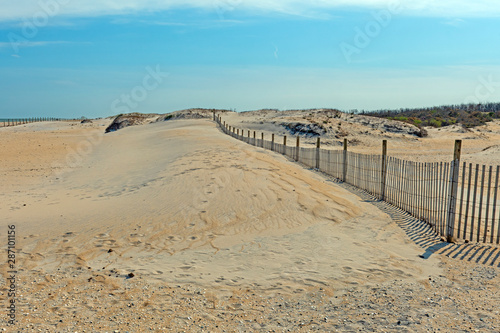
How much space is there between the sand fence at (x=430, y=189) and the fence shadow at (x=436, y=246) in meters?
0.19

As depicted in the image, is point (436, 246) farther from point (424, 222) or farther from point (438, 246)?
point (424, 222)

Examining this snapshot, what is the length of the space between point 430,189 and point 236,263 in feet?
16.4

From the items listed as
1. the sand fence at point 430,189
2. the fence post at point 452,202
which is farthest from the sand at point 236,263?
the sand fence at point 430,189

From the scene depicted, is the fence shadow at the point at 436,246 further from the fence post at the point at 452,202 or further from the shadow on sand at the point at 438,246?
the fence post at the point at 452,202

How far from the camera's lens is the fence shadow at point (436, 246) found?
23.1 ft

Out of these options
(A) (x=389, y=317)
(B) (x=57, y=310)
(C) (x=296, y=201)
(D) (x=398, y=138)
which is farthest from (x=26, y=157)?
(D) (x=398, y=138)

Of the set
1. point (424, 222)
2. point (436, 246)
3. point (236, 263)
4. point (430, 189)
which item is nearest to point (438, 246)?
point (436, 246)

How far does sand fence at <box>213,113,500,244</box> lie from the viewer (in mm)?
7934

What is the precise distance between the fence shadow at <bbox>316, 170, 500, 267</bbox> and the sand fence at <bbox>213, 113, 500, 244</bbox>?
0.63 ft

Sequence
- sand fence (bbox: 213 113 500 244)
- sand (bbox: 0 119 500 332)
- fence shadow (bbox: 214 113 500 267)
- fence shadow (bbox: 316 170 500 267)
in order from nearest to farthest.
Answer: sand (bbox: 0 119 500 332), fence shadow (bbox: 316 170 500 267), fence shadow (bbox: 214 113 500 267), sand fence (bbox: 213 113 500 244)

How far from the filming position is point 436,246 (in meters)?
7.69

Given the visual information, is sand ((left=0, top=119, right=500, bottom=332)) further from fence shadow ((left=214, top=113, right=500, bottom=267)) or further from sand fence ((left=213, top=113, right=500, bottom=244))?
sand fence ((left=213, top=113, right=500, bottom=244))

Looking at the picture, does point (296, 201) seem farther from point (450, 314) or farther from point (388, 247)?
point (450, 314)

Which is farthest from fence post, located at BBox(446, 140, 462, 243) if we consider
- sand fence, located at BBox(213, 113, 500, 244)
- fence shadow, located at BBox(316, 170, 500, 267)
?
fence shadow, located at BBox(316, 170, 500, 267)
